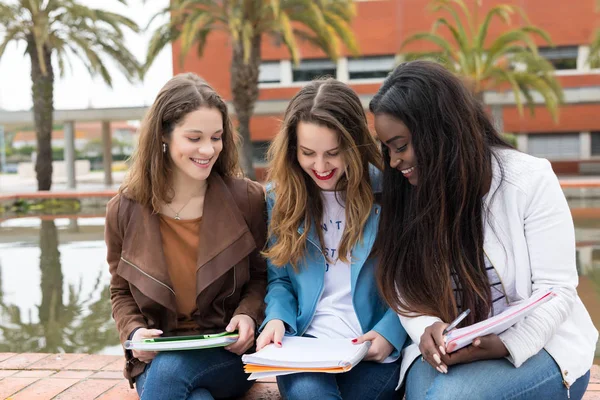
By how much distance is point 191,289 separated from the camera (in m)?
2.67

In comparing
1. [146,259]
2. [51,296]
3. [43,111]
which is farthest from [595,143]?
[146,259]

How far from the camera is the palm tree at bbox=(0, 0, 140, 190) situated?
1780cm

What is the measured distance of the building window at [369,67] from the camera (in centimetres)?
2475

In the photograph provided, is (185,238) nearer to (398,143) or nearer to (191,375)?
(191,375)

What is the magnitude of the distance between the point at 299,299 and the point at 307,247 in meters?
0.21

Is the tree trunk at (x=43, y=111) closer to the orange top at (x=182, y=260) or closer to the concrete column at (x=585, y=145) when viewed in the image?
the orange top at (x=182, y=260)

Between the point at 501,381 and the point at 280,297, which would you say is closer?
the point at 501,381

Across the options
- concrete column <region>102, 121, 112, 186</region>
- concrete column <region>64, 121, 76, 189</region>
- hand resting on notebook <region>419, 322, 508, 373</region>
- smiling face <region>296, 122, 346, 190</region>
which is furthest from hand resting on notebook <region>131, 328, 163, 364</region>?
concrete column <region>102, 121, 112, 186</region>

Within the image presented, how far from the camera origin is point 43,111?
19.2 meters

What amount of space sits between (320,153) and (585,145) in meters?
23.8

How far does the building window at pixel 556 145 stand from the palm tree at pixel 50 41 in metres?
14.5

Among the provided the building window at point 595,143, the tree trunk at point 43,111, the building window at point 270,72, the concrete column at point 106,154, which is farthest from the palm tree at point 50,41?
the building window at point 595,143

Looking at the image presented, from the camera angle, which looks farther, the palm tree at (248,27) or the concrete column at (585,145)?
the concrete column at (585,145)

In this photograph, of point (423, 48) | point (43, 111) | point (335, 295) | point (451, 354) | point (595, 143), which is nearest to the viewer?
point (451, 354)
